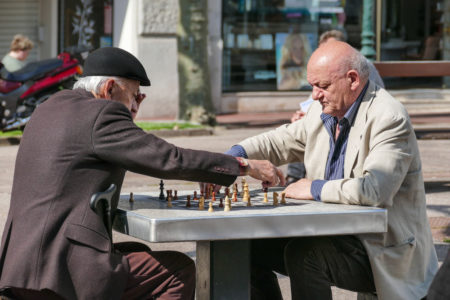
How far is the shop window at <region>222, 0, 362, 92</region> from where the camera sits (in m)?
18.0

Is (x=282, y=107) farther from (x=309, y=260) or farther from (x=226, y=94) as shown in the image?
(x=309, y=260)

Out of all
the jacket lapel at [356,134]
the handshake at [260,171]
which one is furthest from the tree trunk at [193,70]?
the handshake at [260,171]

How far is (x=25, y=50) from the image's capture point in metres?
14.6

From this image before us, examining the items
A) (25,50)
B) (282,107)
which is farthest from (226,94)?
(25,50)

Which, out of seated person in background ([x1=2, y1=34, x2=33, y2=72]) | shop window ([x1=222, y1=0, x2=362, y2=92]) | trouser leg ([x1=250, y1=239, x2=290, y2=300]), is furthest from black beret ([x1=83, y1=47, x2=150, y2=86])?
shop window ([x1=222, y1=0, x2=362, y2=92])

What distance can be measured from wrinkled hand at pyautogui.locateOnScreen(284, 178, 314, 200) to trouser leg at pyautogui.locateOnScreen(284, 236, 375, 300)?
0.59ft

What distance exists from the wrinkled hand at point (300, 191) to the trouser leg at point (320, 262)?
0.18 m

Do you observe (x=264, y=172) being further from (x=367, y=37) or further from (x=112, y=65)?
(x=367, y=37)

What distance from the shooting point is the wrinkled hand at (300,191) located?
3.86m

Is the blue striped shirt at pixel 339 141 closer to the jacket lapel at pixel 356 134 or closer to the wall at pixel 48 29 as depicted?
the jacket lapel at pixel 356 134

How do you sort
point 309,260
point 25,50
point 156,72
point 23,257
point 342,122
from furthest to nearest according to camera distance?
point 156,72
point 25,50
point 342,122
point 309,260
point 23,257

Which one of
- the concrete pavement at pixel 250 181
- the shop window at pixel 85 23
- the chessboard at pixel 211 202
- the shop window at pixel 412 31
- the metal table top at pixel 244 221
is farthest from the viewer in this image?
the shop window at pixel 412 31

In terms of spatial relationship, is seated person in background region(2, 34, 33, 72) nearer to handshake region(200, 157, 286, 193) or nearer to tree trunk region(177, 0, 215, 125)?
tree trunk region(177, 0, 215, 125)

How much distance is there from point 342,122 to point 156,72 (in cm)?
1292
